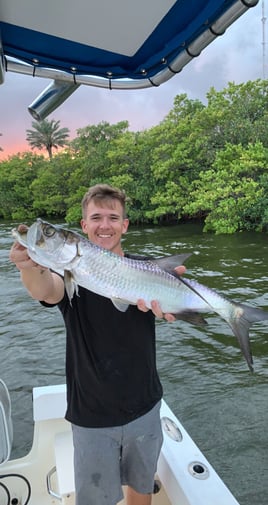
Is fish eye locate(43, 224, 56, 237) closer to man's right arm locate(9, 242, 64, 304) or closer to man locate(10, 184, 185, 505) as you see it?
man's right arm locate(9, 242, 64, 304)

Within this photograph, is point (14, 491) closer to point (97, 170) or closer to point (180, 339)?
point (180, 339)

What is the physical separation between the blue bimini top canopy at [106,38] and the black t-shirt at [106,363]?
5.68 feet

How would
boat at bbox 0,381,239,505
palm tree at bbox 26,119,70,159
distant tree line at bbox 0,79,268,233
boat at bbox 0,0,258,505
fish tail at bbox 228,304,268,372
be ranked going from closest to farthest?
1. fish tail at bbox 228,304,268,372
2. boat at bbox 0,0,258,505
3. boat at bbox 0,381,239,505
4. distant tree line at bbox 0,79,268,233
5. palm tree at bbox 26,119,70,159

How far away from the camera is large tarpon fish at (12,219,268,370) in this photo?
1873 millimetres

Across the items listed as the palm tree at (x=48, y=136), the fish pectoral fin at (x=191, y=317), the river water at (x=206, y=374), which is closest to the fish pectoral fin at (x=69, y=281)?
the fish pectoral fin at (x=191, y=317)

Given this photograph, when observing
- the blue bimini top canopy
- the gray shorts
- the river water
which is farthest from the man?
the river water

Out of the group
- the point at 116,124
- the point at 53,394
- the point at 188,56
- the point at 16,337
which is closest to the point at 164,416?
the point at 53,394

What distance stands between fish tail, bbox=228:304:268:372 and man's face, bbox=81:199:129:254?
0.85 metres

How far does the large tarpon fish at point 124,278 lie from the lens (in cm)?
187

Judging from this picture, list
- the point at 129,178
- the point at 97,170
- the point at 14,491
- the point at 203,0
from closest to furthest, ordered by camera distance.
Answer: the point at 203,0 → the point at 14,491 → the point at 129,178 → the point at 97,170

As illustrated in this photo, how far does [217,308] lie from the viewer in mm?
2131

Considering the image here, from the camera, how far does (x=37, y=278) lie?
2084 mm

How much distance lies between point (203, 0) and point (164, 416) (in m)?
3.00

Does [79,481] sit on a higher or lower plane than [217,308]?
lower
